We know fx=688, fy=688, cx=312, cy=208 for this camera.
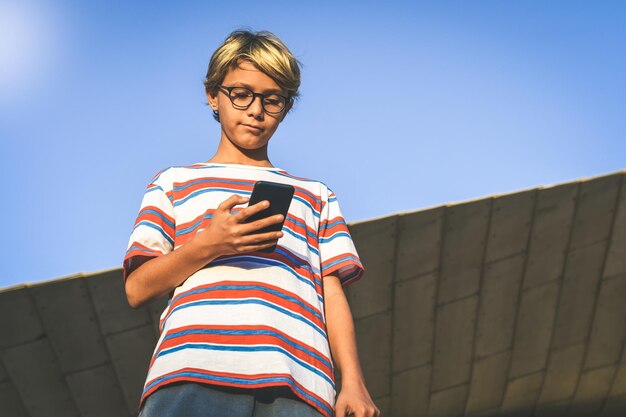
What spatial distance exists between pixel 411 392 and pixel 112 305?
3329mm

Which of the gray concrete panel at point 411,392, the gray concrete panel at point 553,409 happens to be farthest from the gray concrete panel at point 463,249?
the gray concrete panel at point 553,409

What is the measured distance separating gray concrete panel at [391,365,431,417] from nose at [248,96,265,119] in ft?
17.6

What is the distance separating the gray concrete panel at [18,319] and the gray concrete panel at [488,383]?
14.4 ft

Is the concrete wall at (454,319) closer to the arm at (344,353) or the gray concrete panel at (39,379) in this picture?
the gray concrete panel at (39,379)

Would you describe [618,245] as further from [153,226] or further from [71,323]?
[153,226]

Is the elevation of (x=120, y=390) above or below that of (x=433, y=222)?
below

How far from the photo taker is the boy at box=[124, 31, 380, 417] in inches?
61.0

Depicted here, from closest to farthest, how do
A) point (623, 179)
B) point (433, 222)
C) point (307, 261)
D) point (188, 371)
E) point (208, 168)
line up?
point (188, 371) < point (307, 261) < point (208, 168) < point (433, 222) < point (623, 179)

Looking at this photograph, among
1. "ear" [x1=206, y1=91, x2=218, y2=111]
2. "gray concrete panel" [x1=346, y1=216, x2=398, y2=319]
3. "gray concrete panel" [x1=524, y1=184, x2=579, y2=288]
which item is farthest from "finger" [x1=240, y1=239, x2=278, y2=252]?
"gray concrete panel" [x1=524, y1=184, x2=579, y2=288]

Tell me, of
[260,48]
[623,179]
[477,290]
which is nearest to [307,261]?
[260,48]

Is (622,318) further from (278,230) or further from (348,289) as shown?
(278,230)

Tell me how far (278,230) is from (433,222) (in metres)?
4.72

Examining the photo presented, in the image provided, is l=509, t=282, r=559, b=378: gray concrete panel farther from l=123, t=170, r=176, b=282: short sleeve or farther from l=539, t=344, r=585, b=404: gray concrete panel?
l=123, t=170, r=176, b=282: short sleeve

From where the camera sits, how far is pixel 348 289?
6.31 metres
